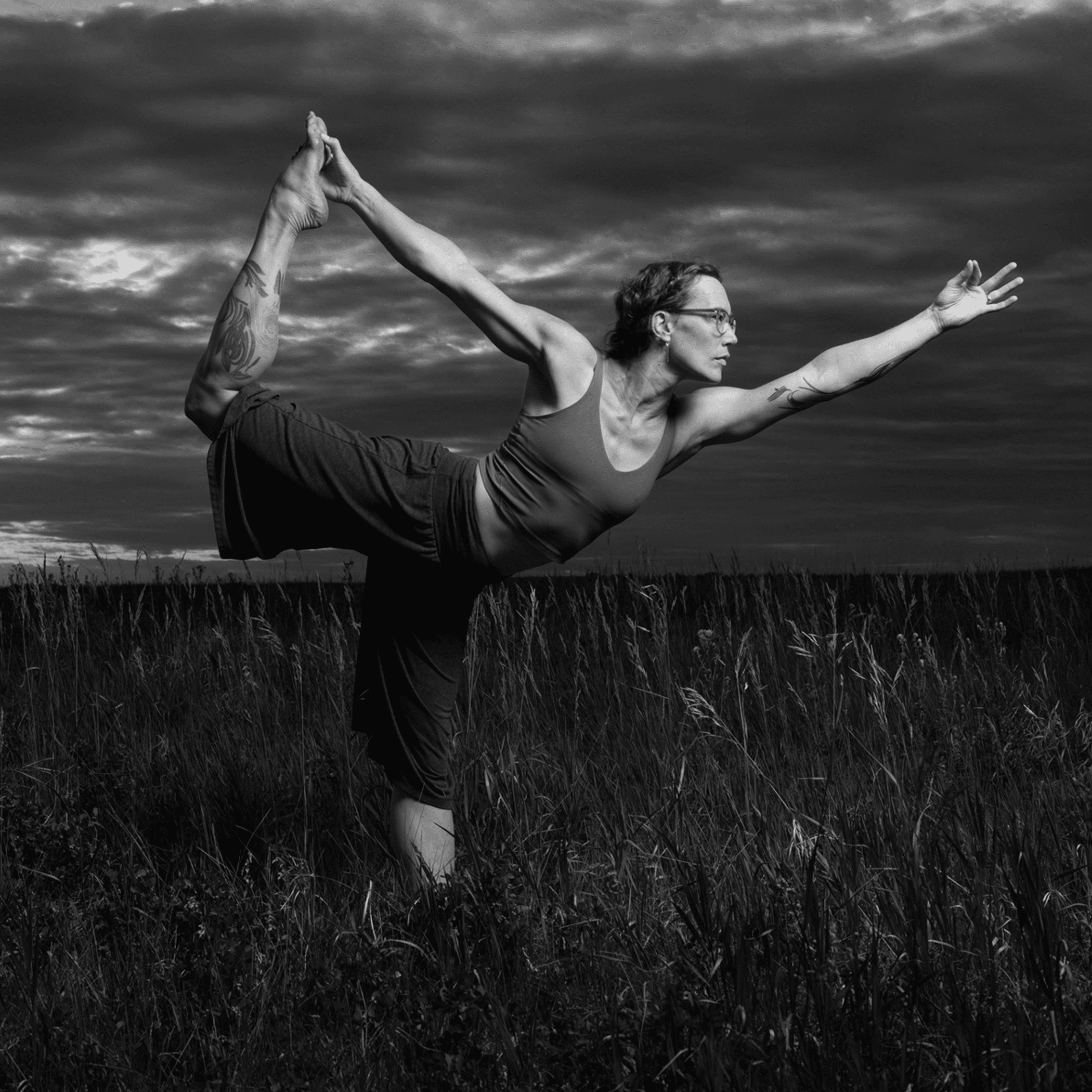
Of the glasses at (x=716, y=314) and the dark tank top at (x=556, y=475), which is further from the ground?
the glasses at (x=716, y=314)

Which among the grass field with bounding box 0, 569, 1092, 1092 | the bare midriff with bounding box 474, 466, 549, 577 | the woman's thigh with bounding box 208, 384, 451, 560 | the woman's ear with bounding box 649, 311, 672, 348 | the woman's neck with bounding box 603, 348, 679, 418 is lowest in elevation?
the grass field with bounding box 0, 569, 1092, 1092

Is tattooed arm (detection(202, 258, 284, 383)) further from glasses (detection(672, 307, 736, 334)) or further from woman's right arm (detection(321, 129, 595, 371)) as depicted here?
glasses (detection(672, 307, 736, 334))

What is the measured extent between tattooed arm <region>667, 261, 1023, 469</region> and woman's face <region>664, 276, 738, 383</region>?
262mm

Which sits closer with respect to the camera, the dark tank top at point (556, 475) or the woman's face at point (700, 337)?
the dark tank top at point (556, 475)

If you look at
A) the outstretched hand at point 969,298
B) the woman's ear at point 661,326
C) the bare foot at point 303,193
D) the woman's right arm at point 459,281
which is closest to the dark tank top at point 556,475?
the woman's right arm at point 459,281

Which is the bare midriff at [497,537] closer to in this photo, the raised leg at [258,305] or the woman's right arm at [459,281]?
the woman's right arm at [459,281]

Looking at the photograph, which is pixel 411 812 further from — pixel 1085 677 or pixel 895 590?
pixel 895 590

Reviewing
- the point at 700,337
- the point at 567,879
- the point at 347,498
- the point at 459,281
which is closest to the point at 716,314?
the point at 700,337

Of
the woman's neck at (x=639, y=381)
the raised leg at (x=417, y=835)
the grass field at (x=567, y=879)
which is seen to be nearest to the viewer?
the grass field at (x=567, y=879)

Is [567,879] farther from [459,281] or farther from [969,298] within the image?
[969,298]

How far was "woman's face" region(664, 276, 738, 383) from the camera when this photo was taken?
373 cm

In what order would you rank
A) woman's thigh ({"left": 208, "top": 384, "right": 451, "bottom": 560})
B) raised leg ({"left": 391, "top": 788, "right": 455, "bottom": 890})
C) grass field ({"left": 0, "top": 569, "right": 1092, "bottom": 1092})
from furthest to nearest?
raised leg ({"left": 391, "top": 788, "right": 455, "bottom": 890}) < woman's thigh ({"left": 208, "top": 384, "right": 451, "bottom": 560}) < grass field ({"left": 0, "top": 569, "right": 1092, "bottom": 1092})

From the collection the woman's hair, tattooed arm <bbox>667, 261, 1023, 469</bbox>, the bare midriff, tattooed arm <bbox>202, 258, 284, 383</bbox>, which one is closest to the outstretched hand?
tattooed arm <bbox>667, 261, 1023, 469</bbox>

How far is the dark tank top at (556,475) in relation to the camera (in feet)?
11.7
